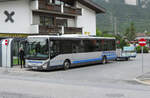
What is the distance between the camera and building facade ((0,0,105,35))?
29.9m

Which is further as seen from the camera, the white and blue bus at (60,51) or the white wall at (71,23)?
the white wall at (71,23)

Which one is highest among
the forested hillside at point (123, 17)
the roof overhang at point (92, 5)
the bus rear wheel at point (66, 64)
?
the forested hillside at point (123, 17)

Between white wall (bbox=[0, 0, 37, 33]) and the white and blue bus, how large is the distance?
993cm

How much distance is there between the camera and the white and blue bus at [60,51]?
63.8 feet

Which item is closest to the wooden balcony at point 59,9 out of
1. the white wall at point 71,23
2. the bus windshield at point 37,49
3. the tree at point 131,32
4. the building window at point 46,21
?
the building window at point 46,21

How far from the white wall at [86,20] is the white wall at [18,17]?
9.27 meters

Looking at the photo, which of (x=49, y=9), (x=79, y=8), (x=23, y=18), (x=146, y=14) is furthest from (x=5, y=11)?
(x=146, y=14)

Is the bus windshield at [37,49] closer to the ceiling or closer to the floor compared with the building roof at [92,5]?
closer to the floor

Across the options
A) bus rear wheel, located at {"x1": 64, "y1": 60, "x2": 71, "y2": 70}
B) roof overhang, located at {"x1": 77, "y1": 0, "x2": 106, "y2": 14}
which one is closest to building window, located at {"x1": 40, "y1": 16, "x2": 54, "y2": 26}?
roof overhang, located at {"x1": 77, "y1": 0, "x2": 106, "y2": 14}

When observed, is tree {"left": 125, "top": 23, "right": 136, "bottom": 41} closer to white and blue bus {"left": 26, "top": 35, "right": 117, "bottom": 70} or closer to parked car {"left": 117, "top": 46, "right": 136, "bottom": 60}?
parked car {"left": 117, "top": 46, "right": 136, "bottom": 60}

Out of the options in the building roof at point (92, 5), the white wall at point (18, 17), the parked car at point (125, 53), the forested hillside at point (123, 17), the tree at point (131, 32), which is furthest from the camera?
the forested hillside at point (123, 17)

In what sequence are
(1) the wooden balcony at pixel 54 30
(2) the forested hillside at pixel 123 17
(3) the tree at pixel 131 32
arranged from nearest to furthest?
(1) the wooden balcony at pixel 54 30 → (3) the tree at pixel 131 32 → (2) the forested hillside at pixel 123 17

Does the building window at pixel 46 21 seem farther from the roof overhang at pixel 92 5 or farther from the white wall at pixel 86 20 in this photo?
the roof overhang at pixel 92 5

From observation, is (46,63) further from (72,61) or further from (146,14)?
(146,14)
